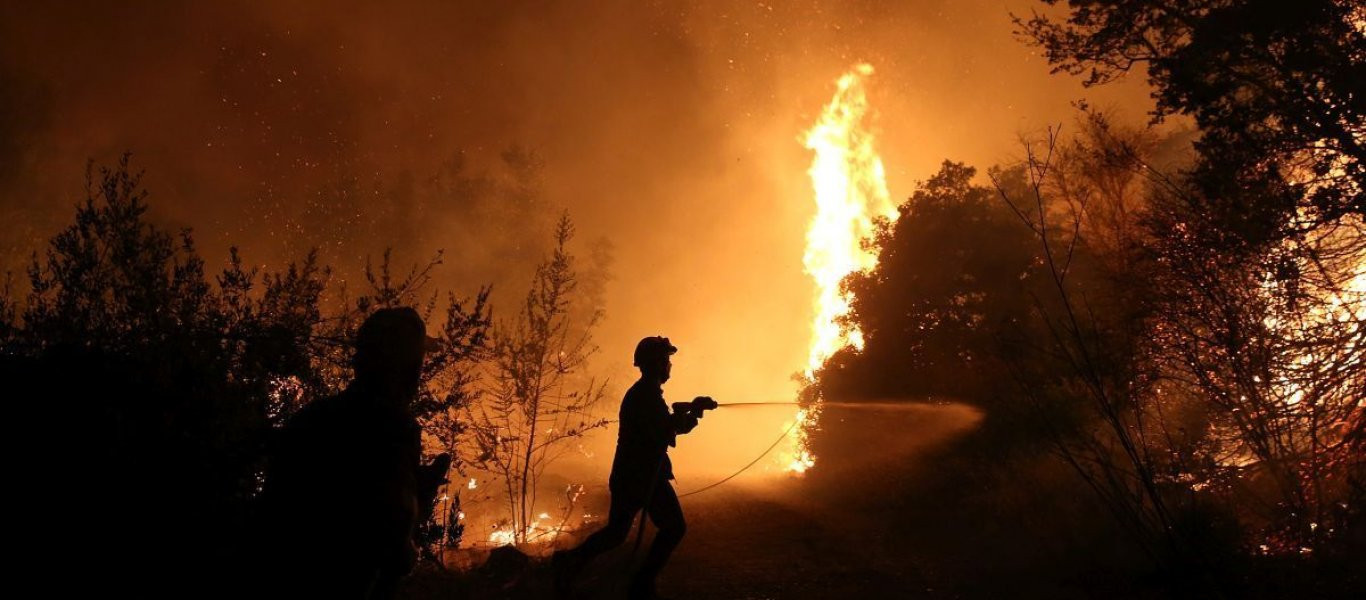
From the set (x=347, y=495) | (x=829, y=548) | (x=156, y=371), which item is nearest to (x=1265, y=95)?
(x=829, y=548)

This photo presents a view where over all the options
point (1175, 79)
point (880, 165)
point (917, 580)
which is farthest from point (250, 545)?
point (880, 165)

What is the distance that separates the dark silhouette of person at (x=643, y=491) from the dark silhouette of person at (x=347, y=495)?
138 inches

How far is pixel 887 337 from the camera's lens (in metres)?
19.7

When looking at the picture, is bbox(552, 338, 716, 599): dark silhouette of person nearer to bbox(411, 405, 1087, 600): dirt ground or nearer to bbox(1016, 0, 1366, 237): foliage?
bbox(411, 405, 1087, 600): dirt ground

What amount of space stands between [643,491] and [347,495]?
4047 millimetres

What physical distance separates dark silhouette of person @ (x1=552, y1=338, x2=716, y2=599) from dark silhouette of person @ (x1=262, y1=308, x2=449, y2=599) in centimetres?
350

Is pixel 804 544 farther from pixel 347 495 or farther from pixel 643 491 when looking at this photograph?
pixel 347 495

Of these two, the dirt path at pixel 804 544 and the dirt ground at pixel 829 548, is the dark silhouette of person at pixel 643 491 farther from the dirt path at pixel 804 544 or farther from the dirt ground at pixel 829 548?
the dirt path at pixel 804 544

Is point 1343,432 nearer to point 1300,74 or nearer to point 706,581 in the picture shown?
point 1300,74

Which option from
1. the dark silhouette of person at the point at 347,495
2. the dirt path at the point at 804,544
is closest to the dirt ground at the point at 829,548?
the dirt path at the point at 804,544

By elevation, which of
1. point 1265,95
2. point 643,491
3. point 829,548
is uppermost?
point 1265,95

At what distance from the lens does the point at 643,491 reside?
18.1 feet

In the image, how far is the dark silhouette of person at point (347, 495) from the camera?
A: 159cm

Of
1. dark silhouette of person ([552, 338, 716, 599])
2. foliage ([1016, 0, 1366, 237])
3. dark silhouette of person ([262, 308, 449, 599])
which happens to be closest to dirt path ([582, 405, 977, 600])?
dark silhouette of person ([552, 338, 716, 599])
